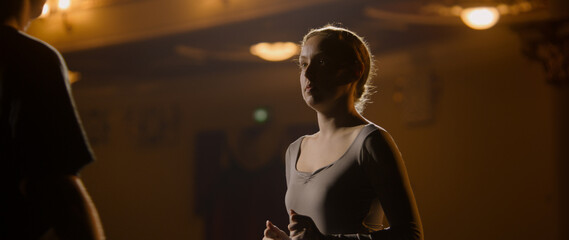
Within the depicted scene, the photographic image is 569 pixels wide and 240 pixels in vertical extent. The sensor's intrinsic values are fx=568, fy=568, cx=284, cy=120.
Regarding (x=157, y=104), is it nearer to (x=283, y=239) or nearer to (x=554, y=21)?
(x=554, y=21)

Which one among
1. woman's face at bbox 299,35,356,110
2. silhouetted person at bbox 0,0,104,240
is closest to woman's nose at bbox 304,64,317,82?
woman's face at bbox 299,35,356,110

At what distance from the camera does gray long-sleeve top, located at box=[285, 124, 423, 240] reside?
1.32 meters

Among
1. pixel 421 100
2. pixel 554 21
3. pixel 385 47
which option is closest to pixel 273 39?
pixel 385 47

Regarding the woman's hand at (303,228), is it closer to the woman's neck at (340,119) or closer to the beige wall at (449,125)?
the woman's neck at (340,119)

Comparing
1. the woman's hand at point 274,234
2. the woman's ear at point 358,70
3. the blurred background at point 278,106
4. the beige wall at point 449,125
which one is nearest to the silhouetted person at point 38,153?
the woman's hand at point 274,234

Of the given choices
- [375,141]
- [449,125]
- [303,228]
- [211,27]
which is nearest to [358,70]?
[375,141]

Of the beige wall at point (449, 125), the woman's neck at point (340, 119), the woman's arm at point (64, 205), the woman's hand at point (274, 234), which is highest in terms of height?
the woman's neck at point (340, 119)

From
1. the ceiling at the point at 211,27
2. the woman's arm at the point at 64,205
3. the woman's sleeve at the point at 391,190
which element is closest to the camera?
the woman's arm at the point at 64,205

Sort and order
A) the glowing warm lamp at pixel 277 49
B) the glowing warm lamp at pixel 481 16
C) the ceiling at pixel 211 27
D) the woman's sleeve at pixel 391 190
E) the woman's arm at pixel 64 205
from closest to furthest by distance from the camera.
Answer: the woman's arm at pixel 64 205
the woman's sleeve at pixel 391 190
the glowing warm lamp at pixel 481 16
the ceiling at pixel 211 27
the glowing warm lamp at pixel 277 49

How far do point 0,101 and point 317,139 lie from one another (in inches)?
31.6

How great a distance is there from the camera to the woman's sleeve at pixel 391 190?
4.31ft

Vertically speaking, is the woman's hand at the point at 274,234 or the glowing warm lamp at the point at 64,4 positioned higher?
the glowing warm lamp at the point at 64,4

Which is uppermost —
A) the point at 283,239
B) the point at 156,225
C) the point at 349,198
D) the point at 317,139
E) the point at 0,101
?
the point at 0,101

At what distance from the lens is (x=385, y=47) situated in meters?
7.66
